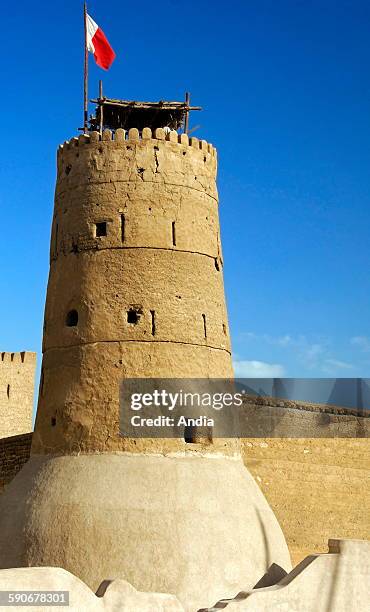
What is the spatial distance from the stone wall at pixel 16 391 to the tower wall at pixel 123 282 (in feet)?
44.1

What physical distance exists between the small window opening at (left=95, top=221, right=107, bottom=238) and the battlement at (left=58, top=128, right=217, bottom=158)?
1.28 metres

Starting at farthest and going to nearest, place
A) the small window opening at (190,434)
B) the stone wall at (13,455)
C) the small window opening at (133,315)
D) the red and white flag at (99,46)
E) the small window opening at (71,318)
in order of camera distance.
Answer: the stone wall at (13,455), the red and white flag at (99,46), the small window opening at (71,318), the small window opening at (133,315), the small window opening at (190,434)

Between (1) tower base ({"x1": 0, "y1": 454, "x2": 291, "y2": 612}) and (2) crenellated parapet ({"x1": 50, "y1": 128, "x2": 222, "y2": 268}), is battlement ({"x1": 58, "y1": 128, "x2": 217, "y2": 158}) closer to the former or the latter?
(2) crenellated parapet ({"x1": 50, "y1": 128, "x2": 222, "y2": 268})

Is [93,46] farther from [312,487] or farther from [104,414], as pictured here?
[312,487]

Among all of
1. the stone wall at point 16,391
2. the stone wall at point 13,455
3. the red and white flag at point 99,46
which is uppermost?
the red and white flag at point 99,46

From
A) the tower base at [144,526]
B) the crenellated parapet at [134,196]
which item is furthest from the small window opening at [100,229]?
the tower base at [144,526]

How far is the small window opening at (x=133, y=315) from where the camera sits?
12328mm

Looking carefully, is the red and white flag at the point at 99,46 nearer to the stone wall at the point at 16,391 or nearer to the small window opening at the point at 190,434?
the small window opening at the point at 190,434

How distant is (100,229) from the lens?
12820 mm

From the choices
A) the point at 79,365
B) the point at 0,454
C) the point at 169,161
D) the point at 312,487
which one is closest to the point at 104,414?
the point at 79,365

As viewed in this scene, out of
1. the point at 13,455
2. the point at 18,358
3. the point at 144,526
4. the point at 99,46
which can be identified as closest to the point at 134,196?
the point at 99,46

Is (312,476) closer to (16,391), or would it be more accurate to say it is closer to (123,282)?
(123,282)

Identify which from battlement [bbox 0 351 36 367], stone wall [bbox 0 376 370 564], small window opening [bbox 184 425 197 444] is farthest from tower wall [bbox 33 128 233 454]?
battlement [bbox 0 351 36 367]

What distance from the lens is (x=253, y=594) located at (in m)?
9.82
